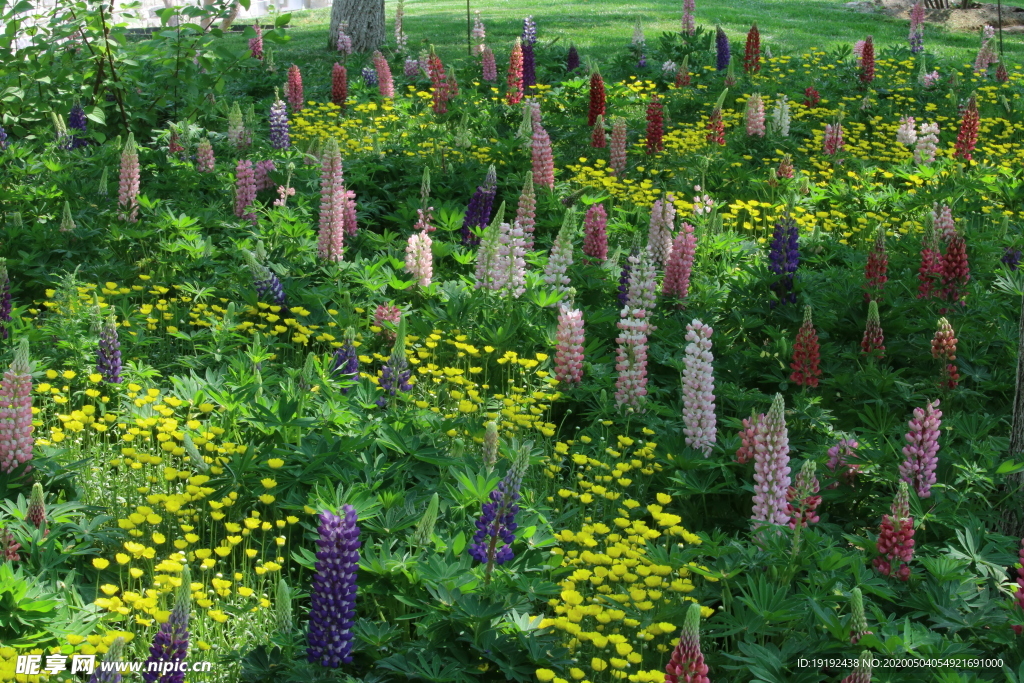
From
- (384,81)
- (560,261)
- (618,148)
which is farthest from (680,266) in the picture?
(384,81)

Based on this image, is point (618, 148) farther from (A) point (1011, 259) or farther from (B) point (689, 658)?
(B) point (689, 658)

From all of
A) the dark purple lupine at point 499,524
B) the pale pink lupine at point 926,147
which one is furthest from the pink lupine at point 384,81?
the dark purple lupine at point 499,524

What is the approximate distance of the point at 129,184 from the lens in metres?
6.99

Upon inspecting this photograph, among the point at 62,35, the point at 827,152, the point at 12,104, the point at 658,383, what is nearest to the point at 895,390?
the point at 658,383

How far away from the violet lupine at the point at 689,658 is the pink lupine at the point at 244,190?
201 inches

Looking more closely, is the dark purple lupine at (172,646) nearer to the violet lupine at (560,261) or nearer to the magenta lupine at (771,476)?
the magenta lupine at (771,476)

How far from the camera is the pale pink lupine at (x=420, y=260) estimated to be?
6301 millimetres

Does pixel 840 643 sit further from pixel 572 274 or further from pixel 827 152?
pixel 827 152

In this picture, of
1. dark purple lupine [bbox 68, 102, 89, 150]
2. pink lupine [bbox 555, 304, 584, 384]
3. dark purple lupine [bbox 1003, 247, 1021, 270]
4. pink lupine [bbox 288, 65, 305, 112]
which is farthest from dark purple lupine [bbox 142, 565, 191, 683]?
pink lupine [bbox 288, 65, 305, 112]

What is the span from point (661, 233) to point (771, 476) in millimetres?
2709

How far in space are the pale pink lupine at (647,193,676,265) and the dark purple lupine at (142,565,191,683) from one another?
3968 millimetres

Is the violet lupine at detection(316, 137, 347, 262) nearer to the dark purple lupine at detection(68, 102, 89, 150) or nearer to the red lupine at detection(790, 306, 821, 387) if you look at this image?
the red lupine at detection(790, 306, 821, 387)

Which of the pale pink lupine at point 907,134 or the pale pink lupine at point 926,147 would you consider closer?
the pale pink lupine at point 926,147

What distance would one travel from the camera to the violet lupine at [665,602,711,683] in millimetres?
2850
